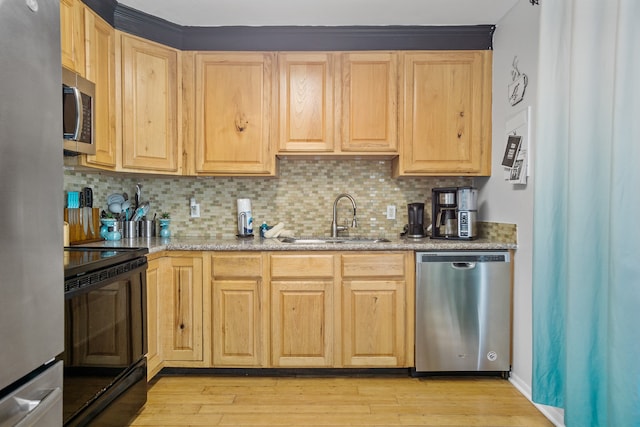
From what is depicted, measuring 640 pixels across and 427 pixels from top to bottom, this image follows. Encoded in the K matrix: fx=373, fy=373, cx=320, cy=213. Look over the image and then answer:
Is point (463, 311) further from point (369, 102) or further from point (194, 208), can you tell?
point (194, 208)

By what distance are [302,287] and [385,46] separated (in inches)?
70.9

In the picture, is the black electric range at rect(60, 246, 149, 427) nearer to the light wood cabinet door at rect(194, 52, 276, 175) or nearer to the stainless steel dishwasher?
the light wood cabinet door at rect(194, 52, 276, 175)

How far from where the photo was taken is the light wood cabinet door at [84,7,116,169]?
2141 mm

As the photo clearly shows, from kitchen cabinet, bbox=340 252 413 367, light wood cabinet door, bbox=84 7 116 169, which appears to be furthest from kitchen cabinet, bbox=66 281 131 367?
kitchen cabinet, bbox=340 252 413 367

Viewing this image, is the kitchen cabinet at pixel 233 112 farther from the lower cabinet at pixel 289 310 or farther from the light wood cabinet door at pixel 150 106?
the lower cabinet at pixel 289 310

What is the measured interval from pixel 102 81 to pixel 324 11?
57.7 inches

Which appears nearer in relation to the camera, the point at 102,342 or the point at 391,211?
the point at 102,342

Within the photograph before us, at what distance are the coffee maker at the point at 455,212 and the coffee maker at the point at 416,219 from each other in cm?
9

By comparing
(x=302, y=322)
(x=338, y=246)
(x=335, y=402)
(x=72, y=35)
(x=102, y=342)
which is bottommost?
(x=335, y=402)

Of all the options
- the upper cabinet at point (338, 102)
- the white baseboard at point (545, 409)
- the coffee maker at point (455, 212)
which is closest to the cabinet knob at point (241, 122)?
the upper cabinet at point (338, 102)

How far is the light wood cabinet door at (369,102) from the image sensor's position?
266cm

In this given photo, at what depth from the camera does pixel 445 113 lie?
267 centimetres

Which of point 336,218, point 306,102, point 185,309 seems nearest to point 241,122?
point 306,102

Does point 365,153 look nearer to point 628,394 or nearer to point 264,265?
point 264,265
